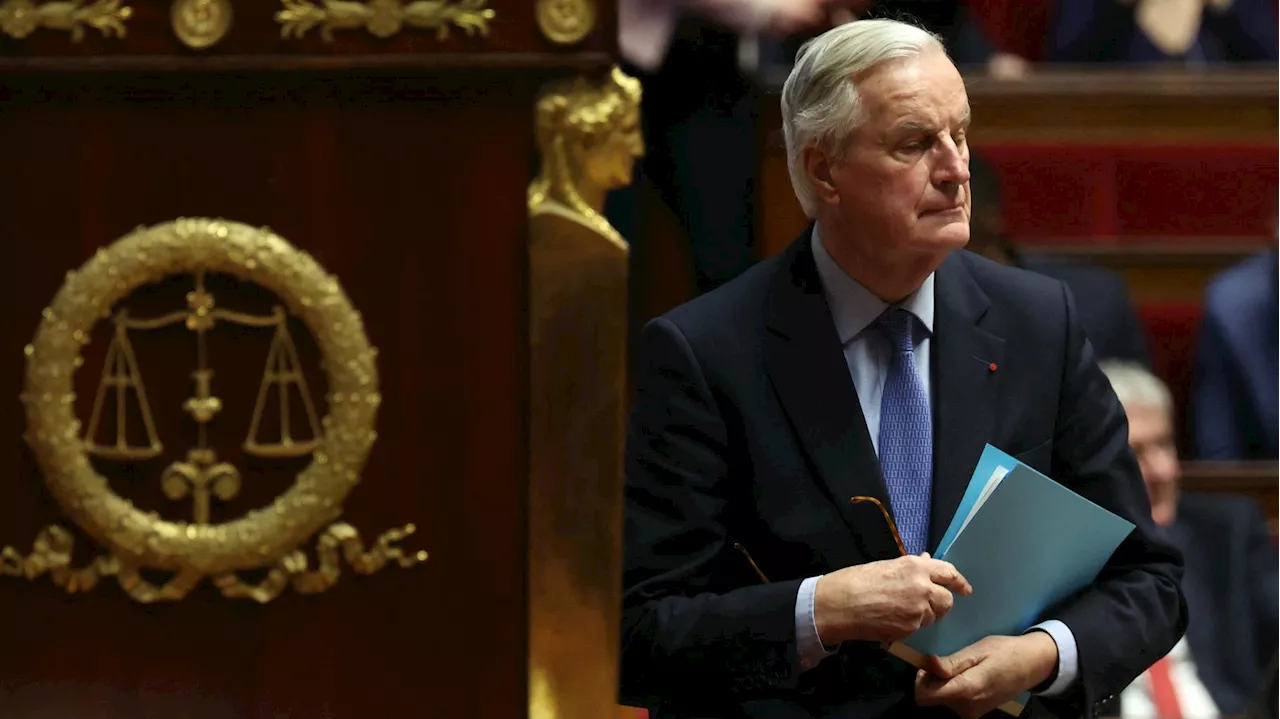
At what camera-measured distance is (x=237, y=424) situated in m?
1.03

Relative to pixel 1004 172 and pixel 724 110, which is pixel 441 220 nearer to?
pixel 724 110

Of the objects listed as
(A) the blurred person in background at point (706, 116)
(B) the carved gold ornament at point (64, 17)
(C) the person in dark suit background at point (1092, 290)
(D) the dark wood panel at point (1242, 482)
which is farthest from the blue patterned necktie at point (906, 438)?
(D) the dark wood panel at point (1242, 482)

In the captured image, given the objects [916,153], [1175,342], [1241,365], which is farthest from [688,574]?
[1175,342]

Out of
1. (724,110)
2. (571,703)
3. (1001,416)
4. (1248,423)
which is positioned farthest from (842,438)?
(1248,423)

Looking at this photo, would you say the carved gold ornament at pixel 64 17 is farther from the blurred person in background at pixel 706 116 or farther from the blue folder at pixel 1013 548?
the blurred person in background at pixel 706 116

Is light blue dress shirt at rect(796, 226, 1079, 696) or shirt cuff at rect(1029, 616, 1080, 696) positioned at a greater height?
light blue dress shirt at rect(796, 226, 1079, 696)

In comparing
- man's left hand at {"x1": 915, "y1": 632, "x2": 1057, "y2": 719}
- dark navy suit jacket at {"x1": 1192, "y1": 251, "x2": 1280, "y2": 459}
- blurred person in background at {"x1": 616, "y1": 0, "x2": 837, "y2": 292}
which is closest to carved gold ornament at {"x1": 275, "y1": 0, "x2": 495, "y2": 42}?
man's left hand at {"x1": 915, "y1": 632, "x2": 1057, "y2": 719}

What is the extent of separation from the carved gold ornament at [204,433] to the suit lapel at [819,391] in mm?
290

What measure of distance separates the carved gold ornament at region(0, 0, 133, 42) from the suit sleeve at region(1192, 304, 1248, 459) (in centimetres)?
233

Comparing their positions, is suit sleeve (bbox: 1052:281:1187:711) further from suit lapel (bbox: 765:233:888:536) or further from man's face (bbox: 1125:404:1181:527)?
man's face (bbox: 1125:404:1181:527)

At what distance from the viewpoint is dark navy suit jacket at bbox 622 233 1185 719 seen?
1.17 meters

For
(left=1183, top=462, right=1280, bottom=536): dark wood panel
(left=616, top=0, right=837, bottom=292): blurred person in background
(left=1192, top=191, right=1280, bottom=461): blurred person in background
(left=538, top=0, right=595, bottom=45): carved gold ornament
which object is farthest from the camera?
(left=1192, top=191, right=1280, bottom=461): blurred person in background

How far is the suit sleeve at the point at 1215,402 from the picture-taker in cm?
300

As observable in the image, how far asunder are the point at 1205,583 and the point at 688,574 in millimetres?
1479
